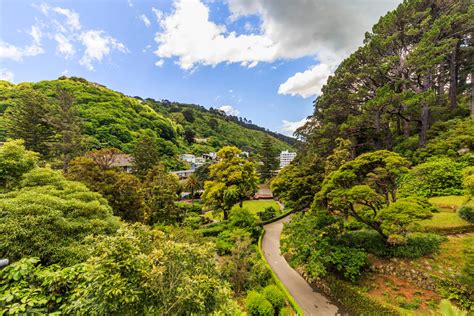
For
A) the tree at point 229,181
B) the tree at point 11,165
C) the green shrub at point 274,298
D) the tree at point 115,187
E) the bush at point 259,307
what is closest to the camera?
the tree at point 11,165

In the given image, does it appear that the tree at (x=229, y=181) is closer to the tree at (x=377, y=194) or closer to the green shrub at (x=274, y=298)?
the tree at (x=377, y=194)

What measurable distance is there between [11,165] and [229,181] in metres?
13.0

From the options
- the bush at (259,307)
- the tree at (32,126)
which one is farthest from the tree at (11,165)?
the tree at (32,126)

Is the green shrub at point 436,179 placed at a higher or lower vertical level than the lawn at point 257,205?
higher

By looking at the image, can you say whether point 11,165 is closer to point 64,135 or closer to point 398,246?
point 398,246

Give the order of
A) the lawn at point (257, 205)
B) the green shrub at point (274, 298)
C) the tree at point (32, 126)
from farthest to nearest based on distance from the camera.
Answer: the lawn at point (257, 205), the tree at point (32, 126), the green shrub at point (274, 298)

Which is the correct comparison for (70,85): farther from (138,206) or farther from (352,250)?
(352,250)

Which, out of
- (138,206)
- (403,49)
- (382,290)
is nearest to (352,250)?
(382,290)

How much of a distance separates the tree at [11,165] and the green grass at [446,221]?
18.8m

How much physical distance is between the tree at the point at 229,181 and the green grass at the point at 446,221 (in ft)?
38.9

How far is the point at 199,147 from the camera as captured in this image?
7644 cm

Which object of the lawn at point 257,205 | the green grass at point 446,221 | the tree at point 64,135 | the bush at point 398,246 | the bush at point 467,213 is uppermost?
the tree at point 64,135

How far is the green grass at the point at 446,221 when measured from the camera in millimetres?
9741

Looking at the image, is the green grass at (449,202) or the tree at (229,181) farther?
the tree at (229,181)
